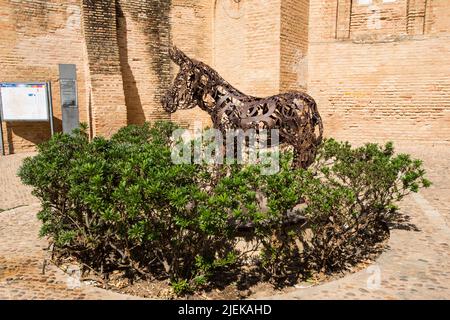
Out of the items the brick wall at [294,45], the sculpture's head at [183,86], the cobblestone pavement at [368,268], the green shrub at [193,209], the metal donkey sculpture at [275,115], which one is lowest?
the cobblestone pavement at [368,268]

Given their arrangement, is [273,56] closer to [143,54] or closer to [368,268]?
[143,54]

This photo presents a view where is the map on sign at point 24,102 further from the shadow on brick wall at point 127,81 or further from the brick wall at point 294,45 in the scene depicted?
the brick wall at point 294,45

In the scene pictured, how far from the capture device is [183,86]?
21.2 ft

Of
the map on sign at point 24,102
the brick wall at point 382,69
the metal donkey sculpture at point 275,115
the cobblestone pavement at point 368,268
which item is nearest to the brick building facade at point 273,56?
the brick wall at point 382,69

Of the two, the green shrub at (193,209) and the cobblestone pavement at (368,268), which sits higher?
the green shrub at (193,209)

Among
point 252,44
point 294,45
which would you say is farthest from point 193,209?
point 294,45

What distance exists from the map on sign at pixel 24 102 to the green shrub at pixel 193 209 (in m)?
8.36

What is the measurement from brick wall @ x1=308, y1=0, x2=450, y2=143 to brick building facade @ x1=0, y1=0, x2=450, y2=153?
3 centimetres

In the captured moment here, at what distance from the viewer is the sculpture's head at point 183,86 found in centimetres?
640

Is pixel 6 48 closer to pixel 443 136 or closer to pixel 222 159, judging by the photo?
pixel 222 159

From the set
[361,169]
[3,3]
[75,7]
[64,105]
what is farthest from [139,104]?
[361,169]

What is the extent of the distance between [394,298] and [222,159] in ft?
8.75

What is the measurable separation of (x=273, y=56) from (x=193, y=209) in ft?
31.1

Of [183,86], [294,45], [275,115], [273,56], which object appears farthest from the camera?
[294,45]
